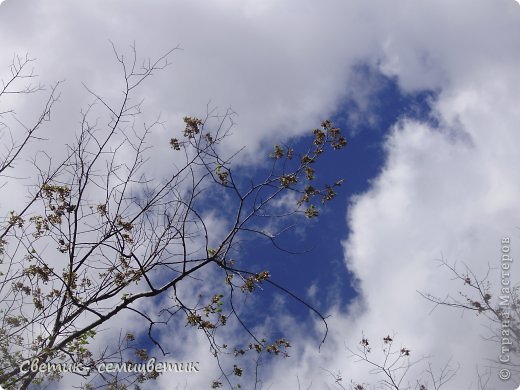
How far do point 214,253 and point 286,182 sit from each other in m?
1.59

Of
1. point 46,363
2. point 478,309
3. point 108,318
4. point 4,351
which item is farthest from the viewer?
point 478,309

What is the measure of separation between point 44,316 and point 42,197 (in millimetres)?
1689

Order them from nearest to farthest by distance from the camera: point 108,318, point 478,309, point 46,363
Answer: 1. point 108,318
2. point 46,363
3. point 478,309

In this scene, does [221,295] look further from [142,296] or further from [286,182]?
[286,182]

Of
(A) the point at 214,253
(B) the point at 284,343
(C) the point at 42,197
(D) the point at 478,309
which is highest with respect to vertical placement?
(D) the point at 478,309

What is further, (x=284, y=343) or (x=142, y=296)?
(x=284, y=343)

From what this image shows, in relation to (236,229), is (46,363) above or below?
below

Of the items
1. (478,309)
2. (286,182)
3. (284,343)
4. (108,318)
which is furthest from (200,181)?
(478,309)

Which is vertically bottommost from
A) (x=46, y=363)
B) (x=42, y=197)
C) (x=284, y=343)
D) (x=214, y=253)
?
(x=46, y=363)

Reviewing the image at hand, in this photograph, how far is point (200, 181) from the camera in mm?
5992

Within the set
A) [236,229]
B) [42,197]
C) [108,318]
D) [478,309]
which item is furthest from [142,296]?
[478,309]

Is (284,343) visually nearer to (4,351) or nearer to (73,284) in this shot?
(73,284)

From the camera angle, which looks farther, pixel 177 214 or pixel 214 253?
pixel 177 214

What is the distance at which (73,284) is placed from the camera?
5633 mm
